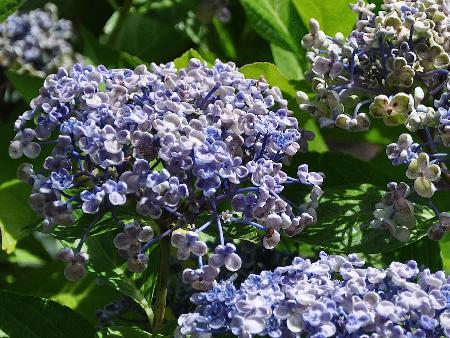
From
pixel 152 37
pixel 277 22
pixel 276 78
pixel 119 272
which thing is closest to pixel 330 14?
pixel 277 22

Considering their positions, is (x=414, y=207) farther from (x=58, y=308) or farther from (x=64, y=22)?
(x=64, y=22)

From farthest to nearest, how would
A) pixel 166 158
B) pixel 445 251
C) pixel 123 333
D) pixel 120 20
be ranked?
pixel 120 20, pixel 445 251, pixel 123 333, pixel 166 158

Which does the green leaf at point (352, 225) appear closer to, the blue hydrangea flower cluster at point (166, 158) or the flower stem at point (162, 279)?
the blue hydrangea flower cluster at point (166, 158)

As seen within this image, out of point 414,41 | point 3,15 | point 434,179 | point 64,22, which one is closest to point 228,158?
point 434,179

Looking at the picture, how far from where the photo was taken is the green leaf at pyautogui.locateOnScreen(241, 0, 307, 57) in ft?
6.64

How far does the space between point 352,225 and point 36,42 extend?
1027 mm

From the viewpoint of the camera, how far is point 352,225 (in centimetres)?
164

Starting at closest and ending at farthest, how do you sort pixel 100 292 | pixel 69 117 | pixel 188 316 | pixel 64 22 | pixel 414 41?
pixel 188 316, pixel 69 117, pixel 414 41, pixel 100 292, pixel 64 22

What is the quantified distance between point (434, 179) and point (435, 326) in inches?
11.5

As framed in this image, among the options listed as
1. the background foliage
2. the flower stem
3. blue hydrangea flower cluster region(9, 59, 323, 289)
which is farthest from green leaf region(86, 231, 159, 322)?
blue hydrangea flower cluster region(9, 59, 323, 289)

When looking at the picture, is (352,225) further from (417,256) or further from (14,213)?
(14,213)

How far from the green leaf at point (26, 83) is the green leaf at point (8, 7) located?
264 millimetres

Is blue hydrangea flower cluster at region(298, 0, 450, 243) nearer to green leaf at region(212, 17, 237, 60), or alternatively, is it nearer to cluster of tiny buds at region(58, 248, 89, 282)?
cluster of tiny buds at region(58, 248, 89, 282)

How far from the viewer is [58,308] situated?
5.48 ft
